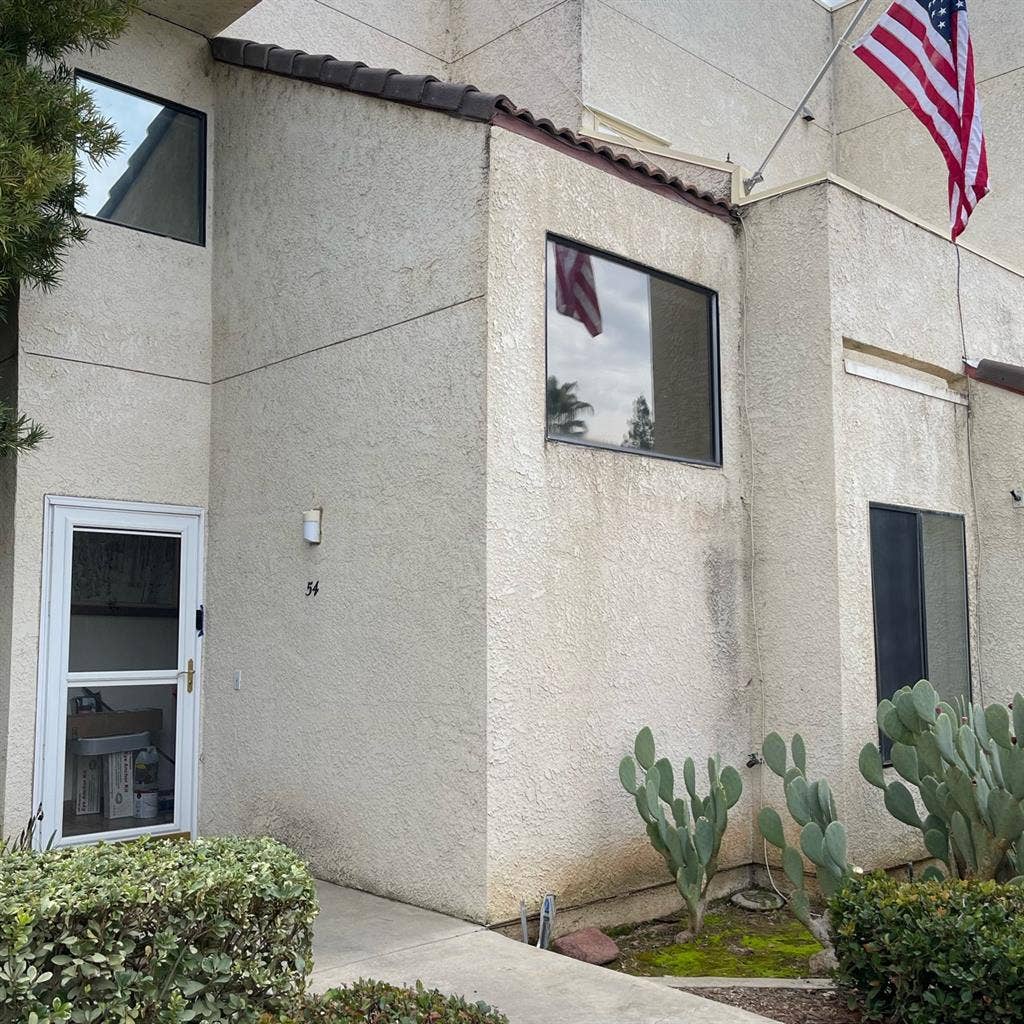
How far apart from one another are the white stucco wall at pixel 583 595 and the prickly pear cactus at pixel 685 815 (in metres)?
0.33

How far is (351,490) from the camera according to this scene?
7.23m

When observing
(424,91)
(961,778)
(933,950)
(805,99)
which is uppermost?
(805,99)

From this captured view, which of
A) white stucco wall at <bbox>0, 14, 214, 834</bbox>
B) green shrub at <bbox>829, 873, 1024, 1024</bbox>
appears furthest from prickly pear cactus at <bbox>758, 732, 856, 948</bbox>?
white stucco wall at <bbox>0, 14, 214, 834</bbox>

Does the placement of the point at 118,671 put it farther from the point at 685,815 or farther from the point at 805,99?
the point at 805,99

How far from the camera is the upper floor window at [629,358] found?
274 inches

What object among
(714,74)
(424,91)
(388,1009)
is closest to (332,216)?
(424,91)

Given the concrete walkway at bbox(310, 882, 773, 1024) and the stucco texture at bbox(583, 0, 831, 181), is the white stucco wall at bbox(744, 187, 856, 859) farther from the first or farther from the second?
the stucco texture at bbox(583, 0, 831, 181)

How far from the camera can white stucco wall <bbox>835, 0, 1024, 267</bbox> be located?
11664 millimetres

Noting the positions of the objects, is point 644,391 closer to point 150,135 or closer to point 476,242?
point 476,242

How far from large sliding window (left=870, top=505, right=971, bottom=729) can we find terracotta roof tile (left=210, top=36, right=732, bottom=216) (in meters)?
2.80

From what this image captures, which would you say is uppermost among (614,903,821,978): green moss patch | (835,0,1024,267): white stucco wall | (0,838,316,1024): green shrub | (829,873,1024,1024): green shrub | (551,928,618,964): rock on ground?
(835,0,1024,267): white stucco wall

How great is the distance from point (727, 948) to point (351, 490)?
12.1 feet

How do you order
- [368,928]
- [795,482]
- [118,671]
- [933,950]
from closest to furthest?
[933,950] → [368,928] → [795,482] → [118,671]

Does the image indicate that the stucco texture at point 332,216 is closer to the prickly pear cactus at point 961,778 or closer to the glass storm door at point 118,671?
the glass storm door at point 118,671
